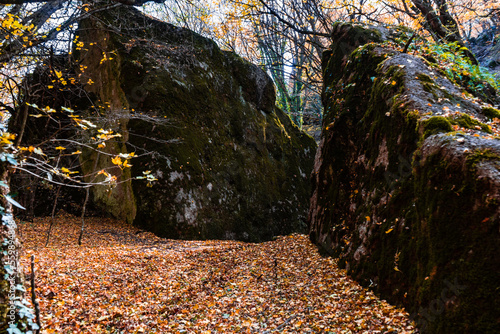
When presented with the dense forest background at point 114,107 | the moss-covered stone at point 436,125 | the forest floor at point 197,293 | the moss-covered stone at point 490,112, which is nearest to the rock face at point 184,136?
the dense forest background at point 114,107

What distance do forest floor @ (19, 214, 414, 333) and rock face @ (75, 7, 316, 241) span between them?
2.44 m

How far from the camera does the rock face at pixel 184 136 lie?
8.82m

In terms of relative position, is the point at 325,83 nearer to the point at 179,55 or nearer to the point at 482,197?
the point at 179,55

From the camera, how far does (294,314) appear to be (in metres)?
3.81

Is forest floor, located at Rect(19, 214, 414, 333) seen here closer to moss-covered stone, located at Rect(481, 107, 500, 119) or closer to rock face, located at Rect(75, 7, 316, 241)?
rock face, located at Rect(75, 7, 316, 241)

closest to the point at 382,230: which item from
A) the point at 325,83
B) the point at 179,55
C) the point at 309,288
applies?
the point at 309,288

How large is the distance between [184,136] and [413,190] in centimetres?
768

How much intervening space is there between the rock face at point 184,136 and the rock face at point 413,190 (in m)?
3.77

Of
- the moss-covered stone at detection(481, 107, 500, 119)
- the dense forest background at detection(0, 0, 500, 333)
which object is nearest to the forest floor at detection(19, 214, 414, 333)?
the dense forest background at detection(0, 0, 500, 333)

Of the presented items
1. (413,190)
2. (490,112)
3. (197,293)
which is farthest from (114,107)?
(490,112)

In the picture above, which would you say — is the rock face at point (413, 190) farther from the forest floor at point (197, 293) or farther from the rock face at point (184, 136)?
the rock face at point (184, 136)

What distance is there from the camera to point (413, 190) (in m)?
3.60

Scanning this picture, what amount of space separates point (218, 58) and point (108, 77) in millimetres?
4678

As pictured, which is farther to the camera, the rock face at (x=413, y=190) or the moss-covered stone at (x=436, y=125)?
the moss-covered stone at (x=436, y=125)
